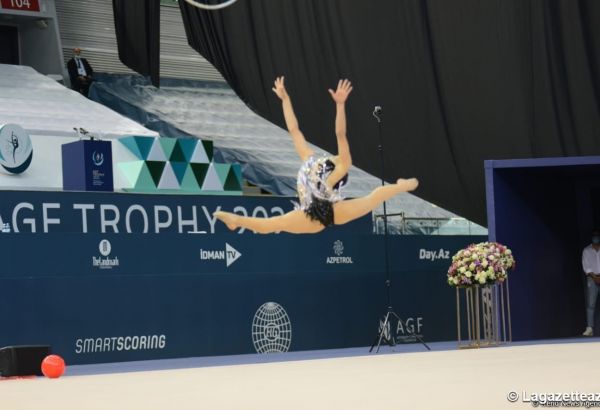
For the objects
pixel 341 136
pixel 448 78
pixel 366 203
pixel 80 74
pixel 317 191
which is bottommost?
pixel 366 203

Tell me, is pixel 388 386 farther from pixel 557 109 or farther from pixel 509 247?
pixel 557 109

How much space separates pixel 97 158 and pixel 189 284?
8.94 ft

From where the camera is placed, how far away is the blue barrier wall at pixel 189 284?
480 inches

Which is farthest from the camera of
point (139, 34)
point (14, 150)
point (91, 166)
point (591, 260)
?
point (139, 34)

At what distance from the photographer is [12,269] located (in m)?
11.9

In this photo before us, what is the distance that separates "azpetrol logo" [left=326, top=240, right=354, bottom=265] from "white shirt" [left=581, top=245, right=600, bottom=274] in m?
3.41

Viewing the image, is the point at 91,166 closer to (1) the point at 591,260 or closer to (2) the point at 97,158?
(2) the point at 97,158

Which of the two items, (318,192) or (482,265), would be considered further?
(482,265)

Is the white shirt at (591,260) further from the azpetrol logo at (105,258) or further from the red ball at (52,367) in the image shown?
the red ball at (52,367)

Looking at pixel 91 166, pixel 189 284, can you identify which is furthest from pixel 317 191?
pixel 91 166

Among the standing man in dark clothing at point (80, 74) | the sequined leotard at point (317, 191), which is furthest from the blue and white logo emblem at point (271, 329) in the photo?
the standing man in dark clothing at point (80, 74)

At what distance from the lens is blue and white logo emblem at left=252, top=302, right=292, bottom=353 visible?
45.7 feet

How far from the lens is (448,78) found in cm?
1681

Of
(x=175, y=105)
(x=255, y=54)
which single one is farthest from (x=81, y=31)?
(x=255, y=54)
